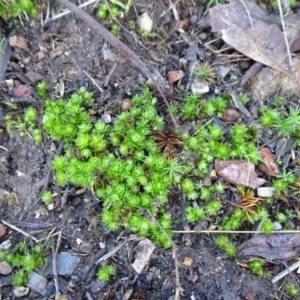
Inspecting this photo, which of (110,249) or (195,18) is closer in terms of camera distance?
(110,249)

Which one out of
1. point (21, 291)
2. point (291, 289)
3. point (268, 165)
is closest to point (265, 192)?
point (268, 165)

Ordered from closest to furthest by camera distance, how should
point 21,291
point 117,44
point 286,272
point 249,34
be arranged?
point 21,291 < point 286,272 < point 117,44 < point 249,34

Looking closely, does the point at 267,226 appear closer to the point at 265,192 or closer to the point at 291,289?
the point at 265,192

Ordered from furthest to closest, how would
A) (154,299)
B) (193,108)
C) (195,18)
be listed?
1. (195,18)
2. (193,108)
3. (154,299)

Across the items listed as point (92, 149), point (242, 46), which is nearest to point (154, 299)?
point (92, 149)

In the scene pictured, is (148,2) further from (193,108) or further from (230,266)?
(230,266)

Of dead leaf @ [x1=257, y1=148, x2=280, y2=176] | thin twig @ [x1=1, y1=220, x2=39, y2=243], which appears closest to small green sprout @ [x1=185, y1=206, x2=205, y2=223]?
dead leaf @ [x1=257, y1=148, x2=280, y2=176]
